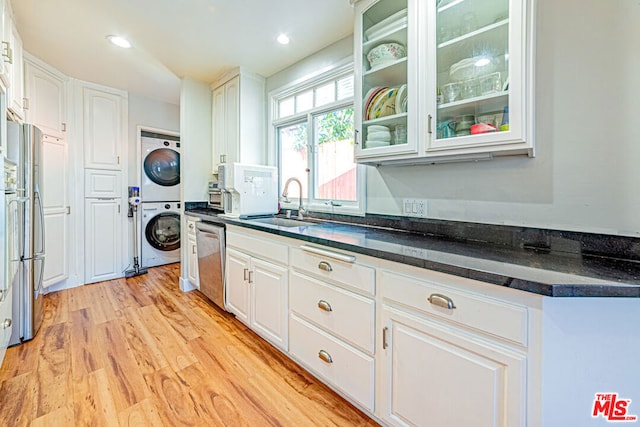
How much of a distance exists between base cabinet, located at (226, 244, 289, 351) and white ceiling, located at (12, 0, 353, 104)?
1841 mm

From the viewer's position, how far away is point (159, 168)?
4270 mm

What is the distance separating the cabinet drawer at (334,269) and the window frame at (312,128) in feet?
2.24

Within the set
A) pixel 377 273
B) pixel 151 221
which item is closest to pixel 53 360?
pixel 377 273

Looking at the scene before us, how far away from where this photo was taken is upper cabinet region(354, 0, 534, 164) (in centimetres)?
120

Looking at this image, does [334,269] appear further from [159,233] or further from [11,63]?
[159,233]

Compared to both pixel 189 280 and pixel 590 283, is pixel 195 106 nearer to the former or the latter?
pixel 189 280

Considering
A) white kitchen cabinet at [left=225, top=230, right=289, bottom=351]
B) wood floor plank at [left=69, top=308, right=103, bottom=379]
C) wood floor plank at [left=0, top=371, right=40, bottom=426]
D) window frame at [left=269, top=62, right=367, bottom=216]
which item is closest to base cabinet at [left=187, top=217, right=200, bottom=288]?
white kitchen cabinet at [left=225, top=230, right=289, bottom=351]

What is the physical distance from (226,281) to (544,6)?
2.73 metres

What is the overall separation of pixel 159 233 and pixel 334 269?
3814 millimetres

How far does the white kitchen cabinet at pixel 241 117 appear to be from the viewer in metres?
2.99

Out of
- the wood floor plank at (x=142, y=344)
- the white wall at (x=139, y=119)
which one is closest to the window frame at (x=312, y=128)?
the wood floor plank at (x=142, y=344)

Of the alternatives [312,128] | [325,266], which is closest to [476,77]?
[325,266]

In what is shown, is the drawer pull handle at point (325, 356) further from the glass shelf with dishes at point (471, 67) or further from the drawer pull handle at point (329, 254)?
the glass shelf with dishes at point (471, 67)

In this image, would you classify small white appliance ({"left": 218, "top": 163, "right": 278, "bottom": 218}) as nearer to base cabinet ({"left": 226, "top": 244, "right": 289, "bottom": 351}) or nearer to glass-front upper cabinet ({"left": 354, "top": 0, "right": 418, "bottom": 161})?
base cabinet ({"left": 226, "top": 244, "right": 289, "bottom": 351})
